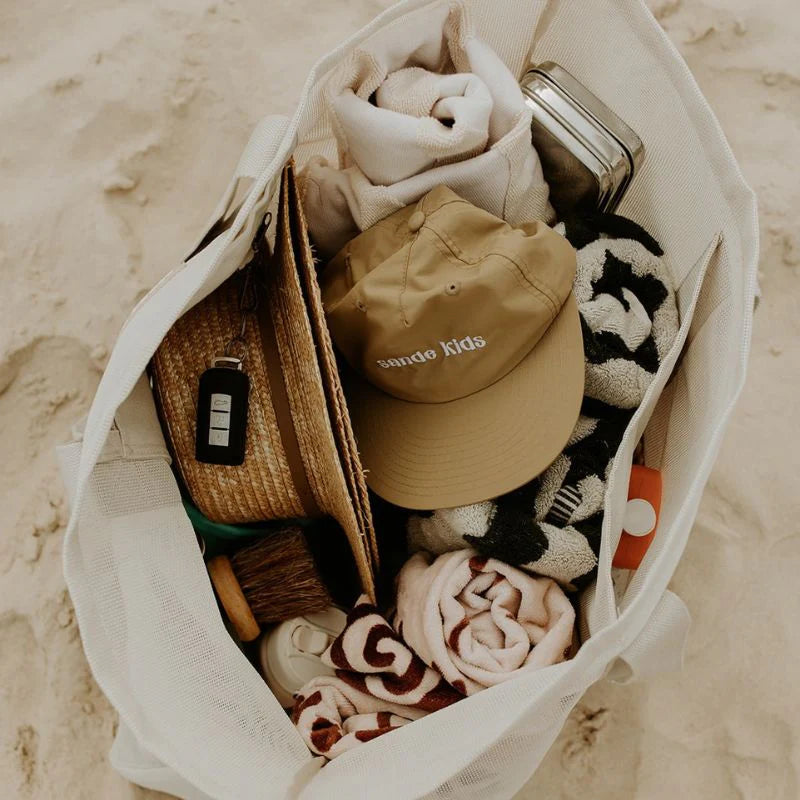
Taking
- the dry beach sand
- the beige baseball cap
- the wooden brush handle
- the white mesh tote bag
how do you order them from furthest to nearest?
the dry beach sand
the wooden brush handle
the beige baseball cap
the white mesh tote bag

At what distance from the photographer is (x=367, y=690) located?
2.74 feet

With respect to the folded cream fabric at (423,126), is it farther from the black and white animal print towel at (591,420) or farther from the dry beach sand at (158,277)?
the dry beach sand at (158,277)

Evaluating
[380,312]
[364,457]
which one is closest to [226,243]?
[380,312]

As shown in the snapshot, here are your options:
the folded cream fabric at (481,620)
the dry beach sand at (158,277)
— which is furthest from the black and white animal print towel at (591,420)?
the dry beach sand at (158,277)

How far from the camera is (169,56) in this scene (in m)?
1.24

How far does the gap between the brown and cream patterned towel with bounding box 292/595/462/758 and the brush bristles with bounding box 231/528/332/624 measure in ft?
0.25

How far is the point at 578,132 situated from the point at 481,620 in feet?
1.82

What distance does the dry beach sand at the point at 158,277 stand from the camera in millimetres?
1046

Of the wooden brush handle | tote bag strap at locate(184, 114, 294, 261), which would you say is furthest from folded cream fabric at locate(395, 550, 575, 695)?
tote bag strap at locate(184, 114, 294, 261)

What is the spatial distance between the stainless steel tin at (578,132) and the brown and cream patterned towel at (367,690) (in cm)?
56

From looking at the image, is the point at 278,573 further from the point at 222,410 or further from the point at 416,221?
the point at 416,221

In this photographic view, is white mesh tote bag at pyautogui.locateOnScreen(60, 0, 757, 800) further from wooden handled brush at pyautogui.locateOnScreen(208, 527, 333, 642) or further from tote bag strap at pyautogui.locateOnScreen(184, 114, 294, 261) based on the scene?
wooden handled brush at pyautogui.locateOnScreen(208, 527, 333, 642)

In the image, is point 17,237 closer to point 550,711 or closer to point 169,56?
point 169,56

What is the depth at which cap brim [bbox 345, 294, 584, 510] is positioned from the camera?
807mm
